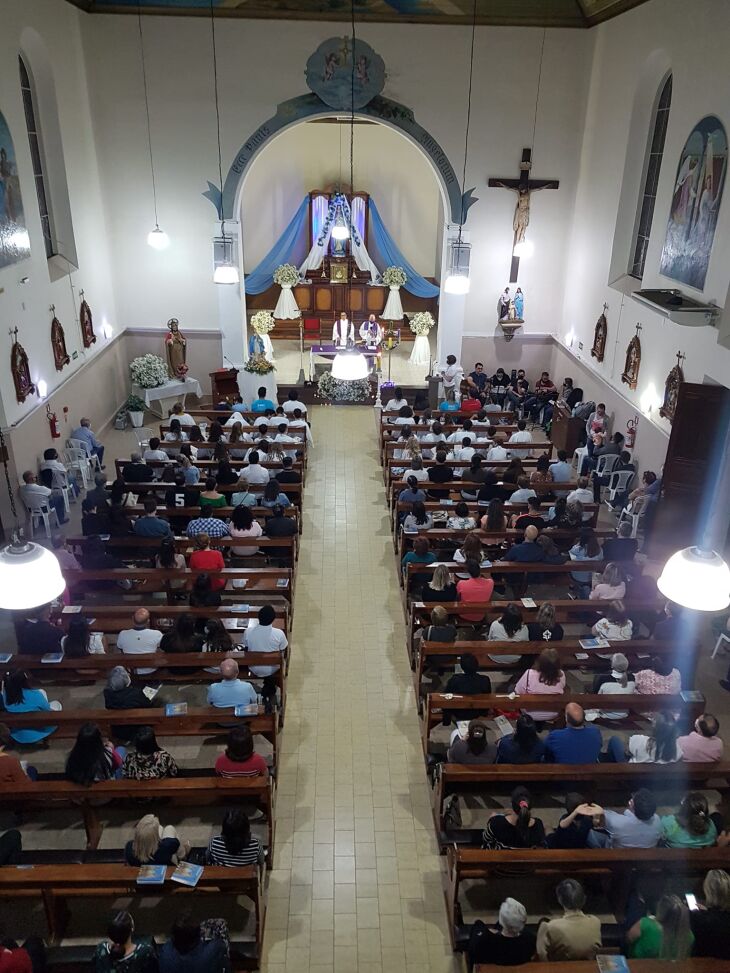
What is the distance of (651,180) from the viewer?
1256cm

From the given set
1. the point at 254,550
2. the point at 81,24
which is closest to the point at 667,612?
the point at 254,550

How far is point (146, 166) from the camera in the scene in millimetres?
14820

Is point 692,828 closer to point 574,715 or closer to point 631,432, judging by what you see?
point 574,715

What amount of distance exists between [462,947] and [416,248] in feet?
61.1

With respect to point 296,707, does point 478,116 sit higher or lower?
Result: higher

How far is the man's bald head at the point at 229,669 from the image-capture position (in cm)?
612

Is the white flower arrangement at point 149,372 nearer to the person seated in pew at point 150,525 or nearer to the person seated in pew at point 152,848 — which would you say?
the person seated in pew at point 150,525

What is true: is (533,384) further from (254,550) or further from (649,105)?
(254,550)

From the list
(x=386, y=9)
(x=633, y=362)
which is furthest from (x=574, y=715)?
(x=386, y=9)

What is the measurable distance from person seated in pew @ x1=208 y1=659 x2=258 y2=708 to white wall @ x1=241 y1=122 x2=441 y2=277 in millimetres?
16055

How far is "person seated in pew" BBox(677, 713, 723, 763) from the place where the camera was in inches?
219

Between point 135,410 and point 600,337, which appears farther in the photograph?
point 135,410

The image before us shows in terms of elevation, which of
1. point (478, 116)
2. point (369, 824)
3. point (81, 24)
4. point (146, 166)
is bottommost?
point (369, 824)

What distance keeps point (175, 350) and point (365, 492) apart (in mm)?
6139
